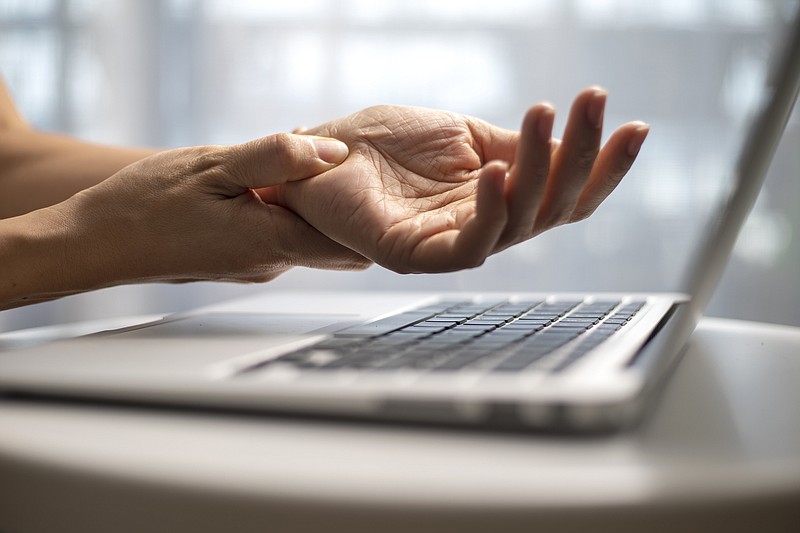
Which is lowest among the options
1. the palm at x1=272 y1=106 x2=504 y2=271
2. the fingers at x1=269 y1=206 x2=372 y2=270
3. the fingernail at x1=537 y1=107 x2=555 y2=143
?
the fingers at x1=269 y1=206 x2=372 y2=270

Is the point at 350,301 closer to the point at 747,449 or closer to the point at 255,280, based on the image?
the point at 255,280

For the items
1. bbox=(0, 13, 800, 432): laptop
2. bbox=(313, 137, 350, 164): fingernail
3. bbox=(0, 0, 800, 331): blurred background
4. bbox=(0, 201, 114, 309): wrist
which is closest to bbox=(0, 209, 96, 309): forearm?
bbox=(0, 201, 114, 309): wrist

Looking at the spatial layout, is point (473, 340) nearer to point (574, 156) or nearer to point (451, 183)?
point (574, 156)

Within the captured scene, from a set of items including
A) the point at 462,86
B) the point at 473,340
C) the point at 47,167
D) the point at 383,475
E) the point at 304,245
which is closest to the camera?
→ the point at 383,475

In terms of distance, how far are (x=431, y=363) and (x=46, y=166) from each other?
745 mm

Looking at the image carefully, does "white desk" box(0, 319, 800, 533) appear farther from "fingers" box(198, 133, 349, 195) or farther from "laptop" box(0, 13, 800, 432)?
"fingers" box(198, 133, 349, 195)

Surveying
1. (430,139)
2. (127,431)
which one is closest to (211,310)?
(430,139)

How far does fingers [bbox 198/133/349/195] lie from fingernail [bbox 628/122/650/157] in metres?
0.25

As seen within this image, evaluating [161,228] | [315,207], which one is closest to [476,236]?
[315,207]

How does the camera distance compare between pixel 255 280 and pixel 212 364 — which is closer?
pixel 212 364

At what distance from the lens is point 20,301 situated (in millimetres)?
659

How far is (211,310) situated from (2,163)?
438mm

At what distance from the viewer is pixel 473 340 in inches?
17.7

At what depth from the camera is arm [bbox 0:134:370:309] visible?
2.06ft
